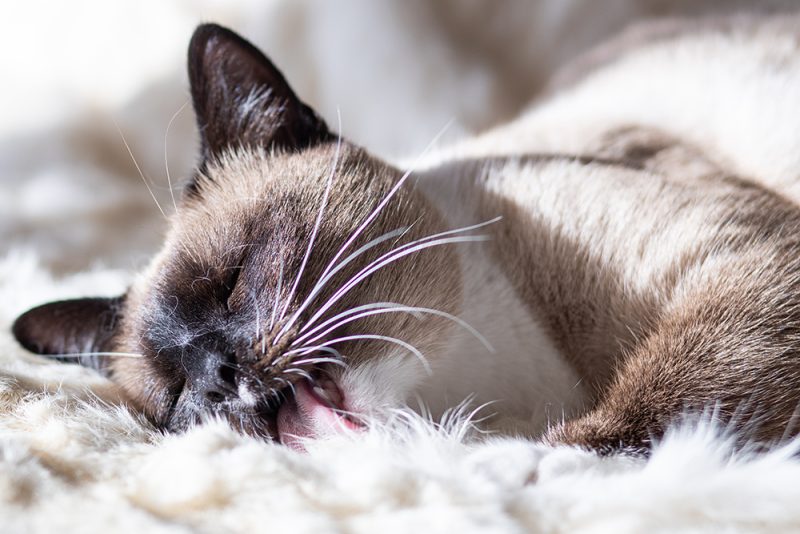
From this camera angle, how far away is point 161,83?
2537 millimetres

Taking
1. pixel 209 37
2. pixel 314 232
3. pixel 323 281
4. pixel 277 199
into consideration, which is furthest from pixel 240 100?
pixel 323 281

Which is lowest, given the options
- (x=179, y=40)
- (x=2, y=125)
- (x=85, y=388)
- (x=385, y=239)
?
(x=85, y=388)

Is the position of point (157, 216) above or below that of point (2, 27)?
below

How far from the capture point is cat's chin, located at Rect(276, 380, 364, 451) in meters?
1.22

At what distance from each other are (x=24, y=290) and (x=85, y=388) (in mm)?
623

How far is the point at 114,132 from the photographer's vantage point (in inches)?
102

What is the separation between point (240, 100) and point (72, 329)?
586 mm

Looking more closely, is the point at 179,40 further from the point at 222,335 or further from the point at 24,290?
the point at 222,335

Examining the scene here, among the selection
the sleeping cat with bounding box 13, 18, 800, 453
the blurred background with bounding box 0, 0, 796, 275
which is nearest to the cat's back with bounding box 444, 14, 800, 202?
Result: the sleeping cat with bounding box 13, 18, 800, 453

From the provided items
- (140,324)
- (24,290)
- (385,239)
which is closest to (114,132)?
(24,290)

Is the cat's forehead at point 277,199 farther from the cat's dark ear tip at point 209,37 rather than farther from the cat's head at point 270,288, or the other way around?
the cat's dark ear tip at point 209,37

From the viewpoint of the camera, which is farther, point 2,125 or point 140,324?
point 2,125

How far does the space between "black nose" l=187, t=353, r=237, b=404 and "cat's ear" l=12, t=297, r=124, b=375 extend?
1.41 feet

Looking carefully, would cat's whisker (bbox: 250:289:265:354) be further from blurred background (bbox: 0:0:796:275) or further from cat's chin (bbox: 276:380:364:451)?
blurred background (bbox: 0:0:796:275)
